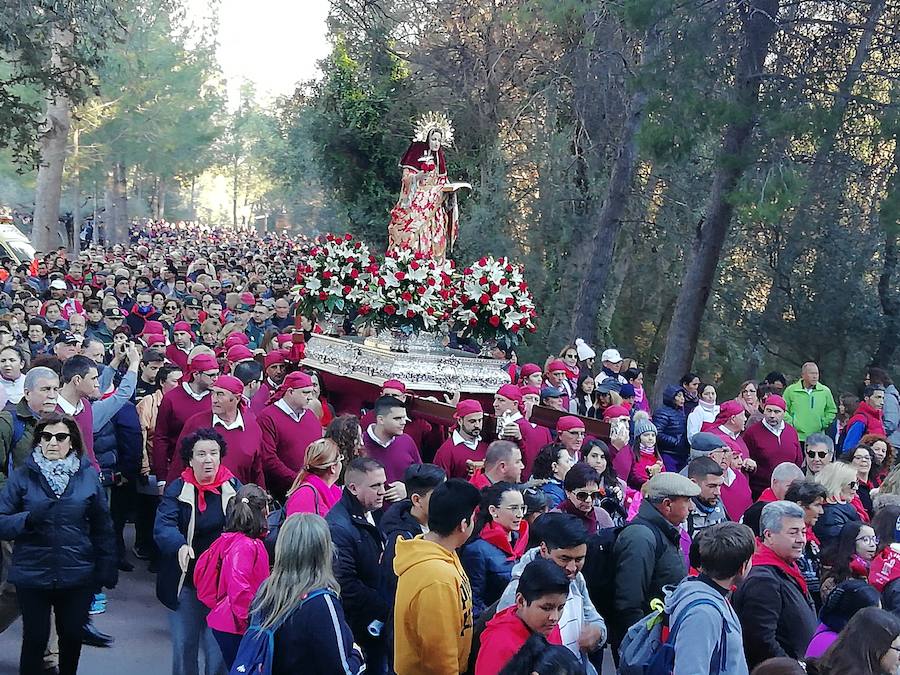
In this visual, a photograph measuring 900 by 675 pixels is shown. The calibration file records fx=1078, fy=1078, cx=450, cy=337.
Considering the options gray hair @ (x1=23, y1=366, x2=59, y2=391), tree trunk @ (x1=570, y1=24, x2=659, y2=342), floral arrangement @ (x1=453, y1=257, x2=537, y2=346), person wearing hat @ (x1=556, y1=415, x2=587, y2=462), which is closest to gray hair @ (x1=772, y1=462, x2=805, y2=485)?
person wearing hat @ (x1=556, y1=415, x2=587, y2=462)

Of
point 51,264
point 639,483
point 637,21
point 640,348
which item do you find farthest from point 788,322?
point 51,264

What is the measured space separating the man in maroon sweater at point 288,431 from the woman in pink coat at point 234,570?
2538mm

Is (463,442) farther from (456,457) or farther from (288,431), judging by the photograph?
(288,431)

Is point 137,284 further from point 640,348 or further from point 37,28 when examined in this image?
point 640,348

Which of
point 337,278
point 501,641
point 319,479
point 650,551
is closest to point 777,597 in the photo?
point 650,551

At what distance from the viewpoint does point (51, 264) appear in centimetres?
2459

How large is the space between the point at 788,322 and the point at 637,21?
20.7 feet

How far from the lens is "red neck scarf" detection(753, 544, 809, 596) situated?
5.26 meters

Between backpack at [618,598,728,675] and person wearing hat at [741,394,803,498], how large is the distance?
5534 millimetres

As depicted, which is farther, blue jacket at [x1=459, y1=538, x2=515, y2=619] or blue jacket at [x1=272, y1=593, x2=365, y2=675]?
blue jacket at [x1=459, y1=538, x2=515, y2=619]

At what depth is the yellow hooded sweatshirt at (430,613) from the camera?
432 cm

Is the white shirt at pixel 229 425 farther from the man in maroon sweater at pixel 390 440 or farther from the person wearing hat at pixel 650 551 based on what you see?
the person wearing hat at pixel 650 551

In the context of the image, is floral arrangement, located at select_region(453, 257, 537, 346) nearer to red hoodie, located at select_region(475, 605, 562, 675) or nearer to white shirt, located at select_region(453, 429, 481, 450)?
white shirt, located at select_region(453, 429, 481, 450)

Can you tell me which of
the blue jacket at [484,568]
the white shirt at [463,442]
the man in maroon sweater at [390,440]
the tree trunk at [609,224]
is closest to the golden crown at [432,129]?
the tree trunk at [609,224]
